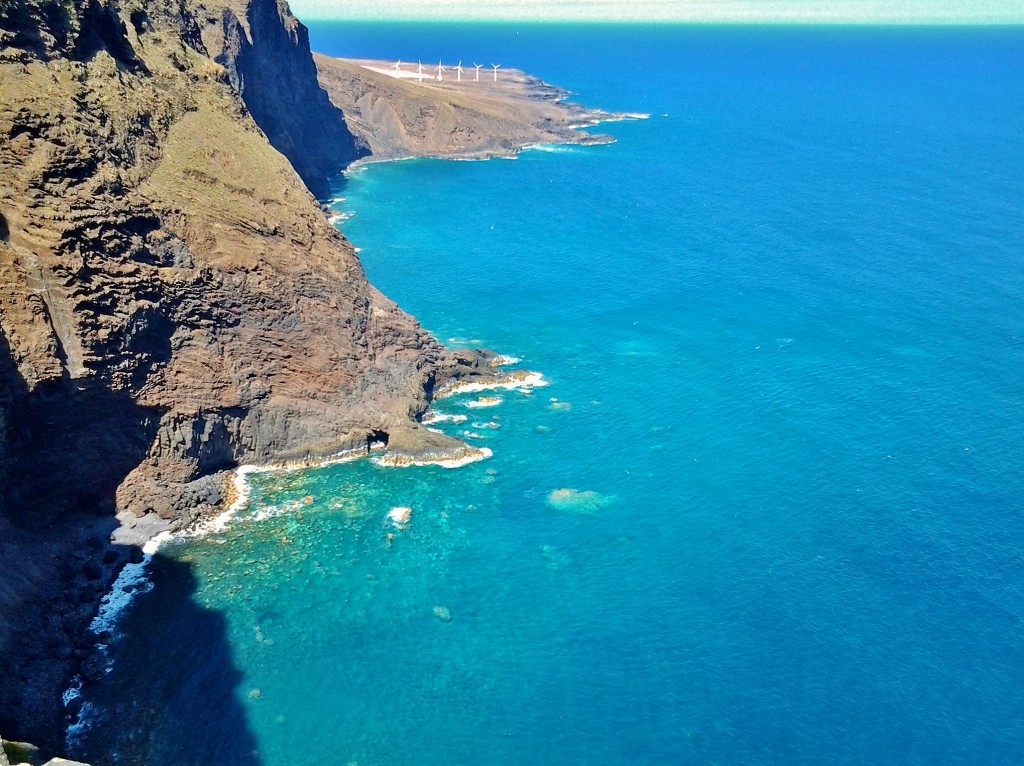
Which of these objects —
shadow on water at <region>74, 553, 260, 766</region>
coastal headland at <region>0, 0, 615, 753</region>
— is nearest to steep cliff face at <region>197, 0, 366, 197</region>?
coastal headland at <region>0, 0, 615, 753</region>

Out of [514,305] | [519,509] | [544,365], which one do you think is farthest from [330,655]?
[514,305]

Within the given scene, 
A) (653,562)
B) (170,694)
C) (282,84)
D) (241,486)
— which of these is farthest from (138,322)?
(282,84)

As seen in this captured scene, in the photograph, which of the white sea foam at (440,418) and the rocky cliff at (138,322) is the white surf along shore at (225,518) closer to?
the white sea foam at (440,418)

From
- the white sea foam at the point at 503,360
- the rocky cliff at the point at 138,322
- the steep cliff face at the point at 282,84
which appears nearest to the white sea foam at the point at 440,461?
the rocky cliff at the point at 138,322

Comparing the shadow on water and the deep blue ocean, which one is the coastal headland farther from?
the deep blue ocean

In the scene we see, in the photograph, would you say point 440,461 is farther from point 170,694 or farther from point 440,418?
point 170,694
